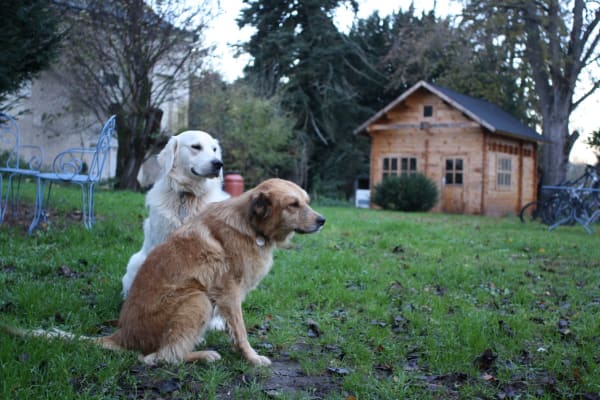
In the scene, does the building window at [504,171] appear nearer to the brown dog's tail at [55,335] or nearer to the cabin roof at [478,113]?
the cabin roof at [478,113]

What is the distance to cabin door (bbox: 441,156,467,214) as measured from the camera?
80.3ft

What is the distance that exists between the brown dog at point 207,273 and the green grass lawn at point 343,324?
0.51ft

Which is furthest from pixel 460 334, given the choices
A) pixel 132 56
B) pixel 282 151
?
pixel 282 151

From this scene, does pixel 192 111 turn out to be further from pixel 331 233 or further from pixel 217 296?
pixel 217 296

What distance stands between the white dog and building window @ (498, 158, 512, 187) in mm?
22178

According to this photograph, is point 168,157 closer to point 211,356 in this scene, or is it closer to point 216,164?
point 216,164

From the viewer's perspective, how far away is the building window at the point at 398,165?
25922mm

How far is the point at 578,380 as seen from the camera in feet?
11.7

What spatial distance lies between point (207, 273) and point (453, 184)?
2244 centimetres

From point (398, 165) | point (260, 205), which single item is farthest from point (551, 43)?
point (260, 205)

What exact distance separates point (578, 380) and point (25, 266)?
5.47 m

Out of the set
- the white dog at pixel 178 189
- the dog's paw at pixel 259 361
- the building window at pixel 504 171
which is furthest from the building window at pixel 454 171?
the dog's paw at pixel 259 361

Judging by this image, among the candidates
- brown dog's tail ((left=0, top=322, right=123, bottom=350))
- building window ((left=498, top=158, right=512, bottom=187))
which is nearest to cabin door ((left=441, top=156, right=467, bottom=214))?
building window ((left=498, top=158, right=512, bottom=187))

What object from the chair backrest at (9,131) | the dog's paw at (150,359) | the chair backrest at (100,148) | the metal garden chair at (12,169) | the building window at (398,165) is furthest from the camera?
the building window at (398,165)
